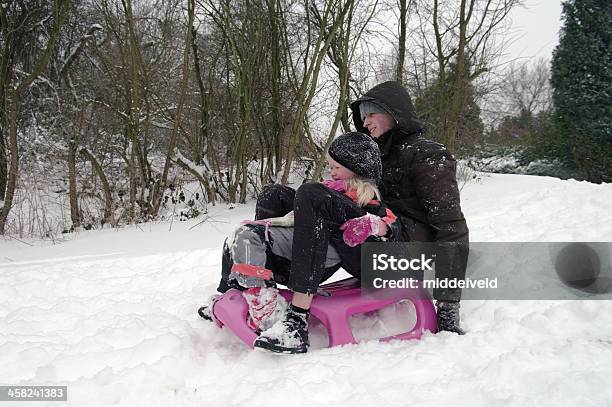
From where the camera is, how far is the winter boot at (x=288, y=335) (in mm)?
1485

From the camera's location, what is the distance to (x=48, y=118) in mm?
5766

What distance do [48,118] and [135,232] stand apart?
2.69 meters

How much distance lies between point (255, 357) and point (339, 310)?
353 millimetres

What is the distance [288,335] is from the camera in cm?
153

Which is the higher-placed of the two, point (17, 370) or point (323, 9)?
point (323, 9)

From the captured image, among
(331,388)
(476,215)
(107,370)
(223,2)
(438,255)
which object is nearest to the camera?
(331,388)

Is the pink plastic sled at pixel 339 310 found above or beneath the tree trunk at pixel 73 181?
beneath

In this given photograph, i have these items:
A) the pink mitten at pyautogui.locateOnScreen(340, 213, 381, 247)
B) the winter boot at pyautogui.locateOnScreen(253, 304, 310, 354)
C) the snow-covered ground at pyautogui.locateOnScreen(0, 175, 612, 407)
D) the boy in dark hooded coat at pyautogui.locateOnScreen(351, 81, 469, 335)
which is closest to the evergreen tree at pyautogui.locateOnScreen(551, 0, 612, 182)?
the snow-covered ground at pyautogui.locateOnScreen(0, 175, 612, 407)

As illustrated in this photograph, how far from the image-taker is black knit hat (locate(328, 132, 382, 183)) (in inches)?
69.3

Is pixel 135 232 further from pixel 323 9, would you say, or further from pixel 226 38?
pixel 323 9

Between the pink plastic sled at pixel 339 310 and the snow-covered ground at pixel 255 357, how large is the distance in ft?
0.23

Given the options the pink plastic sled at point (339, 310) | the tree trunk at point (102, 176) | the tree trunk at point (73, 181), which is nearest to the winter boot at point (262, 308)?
the pink plastic sled at point (339, 310)

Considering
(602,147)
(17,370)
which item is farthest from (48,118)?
(602,147)

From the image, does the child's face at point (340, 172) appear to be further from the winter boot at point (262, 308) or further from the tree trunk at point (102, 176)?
the tree trunk at point (102, 176)
